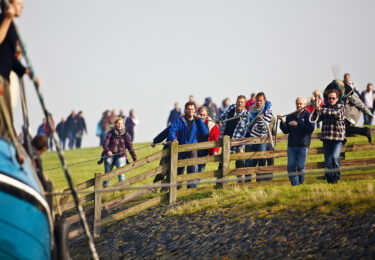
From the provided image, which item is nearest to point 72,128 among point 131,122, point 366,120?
point 131,122

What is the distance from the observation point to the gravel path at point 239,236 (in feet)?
25.4

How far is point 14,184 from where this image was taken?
6.04 m

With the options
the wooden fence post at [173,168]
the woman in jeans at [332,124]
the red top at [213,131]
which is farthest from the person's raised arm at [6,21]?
the red top at [213,131]

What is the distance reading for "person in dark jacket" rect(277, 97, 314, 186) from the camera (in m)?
11.3

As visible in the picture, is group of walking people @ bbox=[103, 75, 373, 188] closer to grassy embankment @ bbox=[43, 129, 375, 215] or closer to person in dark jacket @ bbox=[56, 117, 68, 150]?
grassy embankment @ bbox=[43, 129, 375, 215]

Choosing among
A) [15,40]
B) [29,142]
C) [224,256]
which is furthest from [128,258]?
[15,40]

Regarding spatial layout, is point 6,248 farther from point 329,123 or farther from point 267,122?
point 267,122

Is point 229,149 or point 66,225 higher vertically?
point 229,149

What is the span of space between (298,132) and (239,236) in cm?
296

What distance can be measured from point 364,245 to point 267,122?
18.2ft

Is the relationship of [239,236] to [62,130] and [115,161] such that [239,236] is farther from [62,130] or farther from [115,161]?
[62,130]

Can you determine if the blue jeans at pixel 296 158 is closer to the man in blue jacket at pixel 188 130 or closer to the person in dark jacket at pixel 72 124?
the man in blue jacket at pixel 188 130

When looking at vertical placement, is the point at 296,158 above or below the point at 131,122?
below

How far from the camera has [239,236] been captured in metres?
9.23
